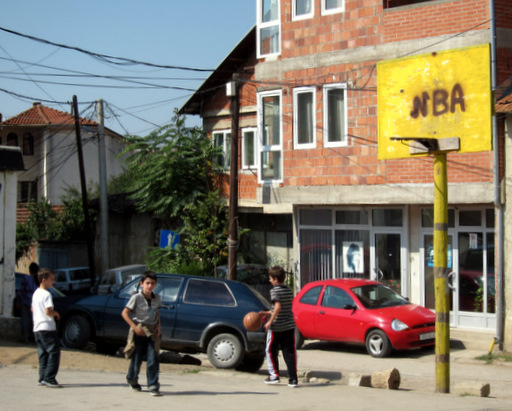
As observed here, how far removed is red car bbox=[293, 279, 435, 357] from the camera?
14.1m

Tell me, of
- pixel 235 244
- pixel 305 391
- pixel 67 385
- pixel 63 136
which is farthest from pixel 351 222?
pixel 63 136

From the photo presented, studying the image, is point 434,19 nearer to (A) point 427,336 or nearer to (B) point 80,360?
(A) point 427,336

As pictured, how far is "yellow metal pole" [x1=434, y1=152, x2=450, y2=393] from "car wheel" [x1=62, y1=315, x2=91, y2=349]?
6.69 m

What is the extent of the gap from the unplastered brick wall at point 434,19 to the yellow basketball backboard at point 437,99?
5524 millimetres

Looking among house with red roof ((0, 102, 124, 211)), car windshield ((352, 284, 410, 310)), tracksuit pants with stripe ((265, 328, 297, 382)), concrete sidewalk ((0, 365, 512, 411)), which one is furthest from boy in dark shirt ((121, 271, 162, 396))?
house with red roof ((0, 102, 124, 211))

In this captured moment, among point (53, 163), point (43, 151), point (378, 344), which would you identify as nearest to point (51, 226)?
point (53, 163)

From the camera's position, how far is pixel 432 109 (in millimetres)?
10633

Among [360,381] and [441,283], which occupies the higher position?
[441,283]

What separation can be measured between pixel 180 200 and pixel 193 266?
374 centimetres

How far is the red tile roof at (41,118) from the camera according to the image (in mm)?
44531

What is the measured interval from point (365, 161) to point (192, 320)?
6.84 m

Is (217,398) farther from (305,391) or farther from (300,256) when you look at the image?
(300,256)

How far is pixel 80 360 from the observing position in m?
11.4

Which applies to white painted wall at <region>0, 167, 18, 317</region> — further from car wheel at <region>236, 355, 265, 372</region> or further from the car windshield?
the car windshield
